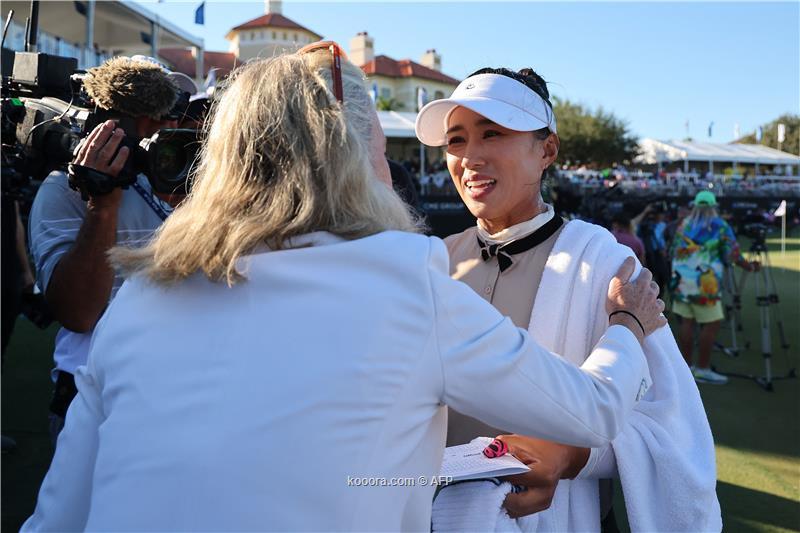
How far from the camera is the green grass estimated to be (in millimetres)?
4023

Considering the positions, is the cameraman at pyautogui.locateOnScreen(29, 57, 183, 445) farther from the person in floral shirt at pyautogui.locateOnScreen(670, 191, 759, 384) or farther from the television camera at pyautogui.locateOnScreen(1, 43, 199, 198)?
the person in floral shirt at pyautogui.locateOnScreen(670, 191, 759, 384)

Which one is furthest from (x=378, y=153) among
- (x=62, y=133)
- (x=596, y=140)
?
(x=596, y=140)

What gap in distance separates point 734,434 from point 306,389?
5.15m

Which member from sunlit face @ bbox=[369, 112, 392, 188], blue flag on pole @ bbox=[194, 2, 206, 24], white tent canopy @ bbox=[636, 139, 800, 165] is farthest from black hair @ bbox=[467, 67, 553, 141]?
white tent canopy @ bbox=[636, 139, 800, 165]

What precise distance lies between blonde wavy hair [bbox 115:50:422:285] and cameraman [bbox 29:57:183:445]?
3.24ft

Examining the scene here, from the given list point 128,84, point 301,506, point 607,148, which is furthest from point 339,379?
point 607,148

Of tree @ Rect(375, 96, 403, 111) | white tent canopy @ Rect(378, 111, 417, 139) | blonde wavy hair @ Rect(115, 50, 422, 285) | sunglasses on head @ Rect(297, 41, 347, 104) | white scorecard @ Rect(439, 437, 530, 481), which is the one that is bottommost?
white scorecard @ Rect(439, 437, 530, 481)

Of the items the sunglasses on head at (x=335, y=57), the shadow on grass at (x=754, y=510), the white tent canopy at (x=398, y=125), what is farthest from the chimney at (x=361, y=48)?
the sunglasses on head at (x=335, y=57)

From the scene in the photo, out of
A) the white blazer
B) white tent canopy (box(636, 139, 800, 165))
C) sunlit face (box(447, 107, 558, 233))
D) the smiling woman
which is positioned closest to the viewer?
the white blazer

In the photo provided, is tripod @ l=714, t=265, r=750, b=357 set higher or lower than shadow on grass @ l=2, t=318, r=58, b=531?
higher

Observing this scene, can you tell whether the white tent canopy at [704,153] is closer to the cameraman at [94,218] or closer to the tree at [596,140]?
the tree at [596,140]

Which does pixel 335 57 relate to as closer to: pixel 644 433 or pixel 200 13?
pixel 644 433

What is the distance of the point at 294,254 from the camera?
1135mm

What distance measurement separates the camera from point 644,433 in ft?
5.45
